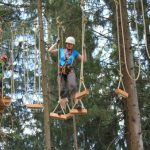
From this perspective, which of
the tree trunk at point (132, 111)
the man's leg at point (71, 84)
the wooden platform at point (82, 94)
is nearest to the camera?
the wooden platform at point (82, 94)

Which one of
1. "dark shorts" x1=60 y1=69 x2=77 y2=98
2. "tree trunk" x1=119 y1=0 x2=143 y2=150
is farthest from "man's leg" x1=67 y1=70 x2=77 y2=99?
"tree trunk" x1=119 y1=0 x2=143 y2=150

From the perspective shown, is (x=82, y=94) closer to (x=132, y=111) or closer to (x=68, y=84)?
(x=68, y=84)

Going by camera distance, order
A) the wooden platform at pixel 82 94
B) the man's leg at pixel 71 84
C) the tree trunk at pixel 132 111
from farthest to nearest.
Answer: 1. the tree trunk at pixel 132 111
2. the man's leg at pixel 71 84
3. the wooden platform at pixel 82 94

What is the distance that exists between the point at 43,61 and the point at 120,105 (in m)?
5.11

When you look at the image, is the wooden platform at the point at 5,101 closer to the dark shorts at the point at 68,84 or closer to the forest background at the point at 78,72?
the forest background at the point at 78,72

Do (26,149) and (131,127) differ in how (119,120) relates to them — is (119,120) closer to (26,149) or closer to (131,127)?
(131,127)

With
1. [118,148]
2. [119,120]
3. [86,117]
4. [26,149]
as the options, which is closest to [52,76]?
[86,117]

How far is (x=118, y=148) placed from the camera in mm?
14125

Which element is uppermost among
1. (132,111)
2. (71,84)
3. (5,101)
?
(71,84)

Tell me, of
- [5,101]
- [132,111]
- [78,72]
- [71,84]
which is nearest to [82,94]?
[71,84]

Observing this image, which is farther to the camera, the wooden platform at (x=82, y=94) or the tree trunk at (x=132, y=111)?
the tree trunk at (x=132, y=111)

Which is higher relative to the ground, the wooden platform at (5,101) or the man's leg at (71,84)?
the man's leg at (71,84)

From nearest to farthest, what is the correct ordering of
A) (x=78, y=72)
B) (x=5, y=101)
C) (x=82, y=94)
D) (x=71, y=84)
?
(x=82, y=94), (x=71, y=84), (x=5, y=101), (x=78, y=72)

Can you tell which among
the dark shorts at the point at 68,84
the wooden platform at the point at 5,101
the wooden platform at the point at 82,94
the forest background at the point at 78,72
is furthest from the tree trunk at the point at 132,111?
the wooden platform at the point at 82,94
